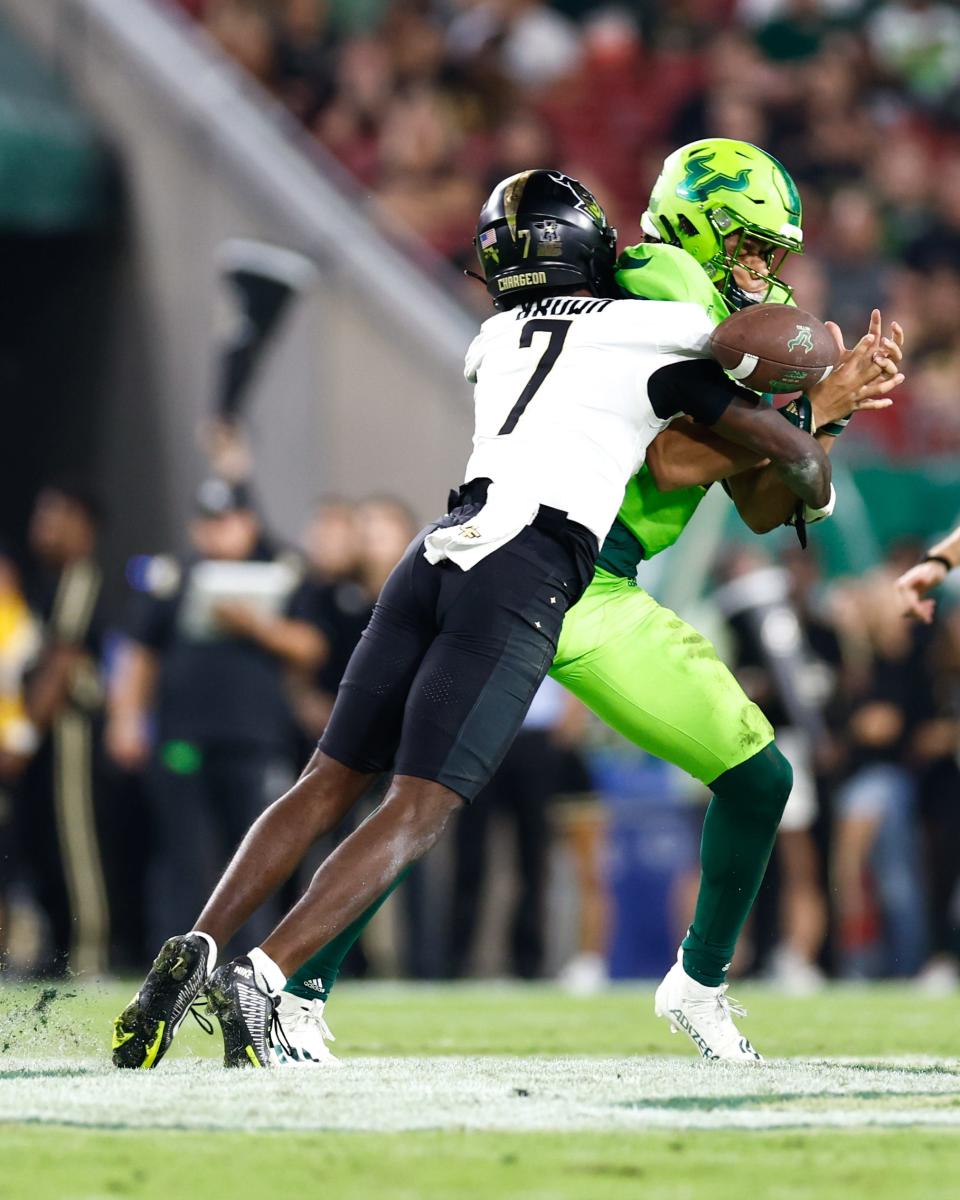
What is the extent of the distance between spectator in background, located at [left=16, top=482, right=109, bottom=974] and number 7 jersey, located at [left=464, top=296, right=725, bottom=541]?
5.37 metres

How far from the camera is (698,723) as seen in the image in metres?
4.77

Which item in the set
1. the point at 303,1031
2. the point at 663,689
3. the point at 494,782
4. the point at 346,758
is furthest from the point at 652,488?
the point at 494,782

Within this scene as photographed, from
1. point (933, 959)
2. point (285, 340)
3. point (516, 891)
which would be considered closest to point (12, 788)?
point (516, 891)

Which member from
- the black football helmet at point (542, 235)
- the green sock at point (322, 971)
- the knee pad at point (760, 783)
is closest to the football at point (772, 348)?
the black football helmet at point (542, 235)

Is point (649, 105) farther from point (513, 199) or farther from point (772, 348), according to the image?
point (772, 348)

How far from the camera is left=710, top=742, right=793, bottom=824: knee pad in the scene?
4.82m

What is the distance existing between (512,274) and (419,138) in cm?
866

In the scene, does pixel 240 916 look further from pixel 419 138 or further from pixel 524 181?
pixel 419 138

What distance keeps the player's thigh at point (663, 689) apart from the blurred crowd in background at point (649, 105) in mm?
7529

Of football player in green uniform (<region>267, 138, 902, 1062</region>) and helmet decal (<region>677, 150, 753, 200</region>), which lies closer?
football player in green uniform (<region>267, 138, 902, 1062</region>)

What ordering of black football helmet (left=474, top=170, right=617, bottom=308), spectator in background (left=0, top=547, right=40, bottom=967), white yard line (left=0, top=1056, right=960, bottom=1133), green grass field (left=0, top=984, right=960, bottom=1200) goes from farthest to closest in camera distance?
spectator in background (left=0, top=547, right=40, bottom=967), black football helmet (left=474, top=170, right=617, bottom=308), white yard line (left=0, top=1056, right=960, bottom=1133), green grass field (left=0, top=984, right=960, bottom=1200)

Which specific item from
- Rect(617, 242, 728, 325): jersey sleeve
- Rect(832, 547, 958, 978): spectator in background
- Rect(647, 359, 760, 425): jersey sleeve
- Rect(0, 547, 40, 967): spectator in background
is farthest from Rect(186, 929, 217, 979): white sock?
Rect(832, 547, 958, 978): spectator in background

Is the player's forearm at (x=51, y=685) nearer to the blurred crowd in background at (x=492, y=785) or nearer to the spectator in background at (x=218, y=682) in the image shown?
the blurred crowd in background at (x=492, y=785)

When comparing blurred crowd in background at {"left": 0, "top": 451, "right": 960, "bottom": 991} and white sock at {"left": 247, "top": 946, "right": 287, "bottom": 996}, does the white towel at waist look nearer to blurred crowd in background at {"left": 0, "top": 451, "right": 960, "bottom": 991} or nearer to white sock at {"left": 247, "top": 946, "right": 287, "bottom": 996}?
white sock at {"left": 247, "top": 946, "right": 287, "bottom": 996}
